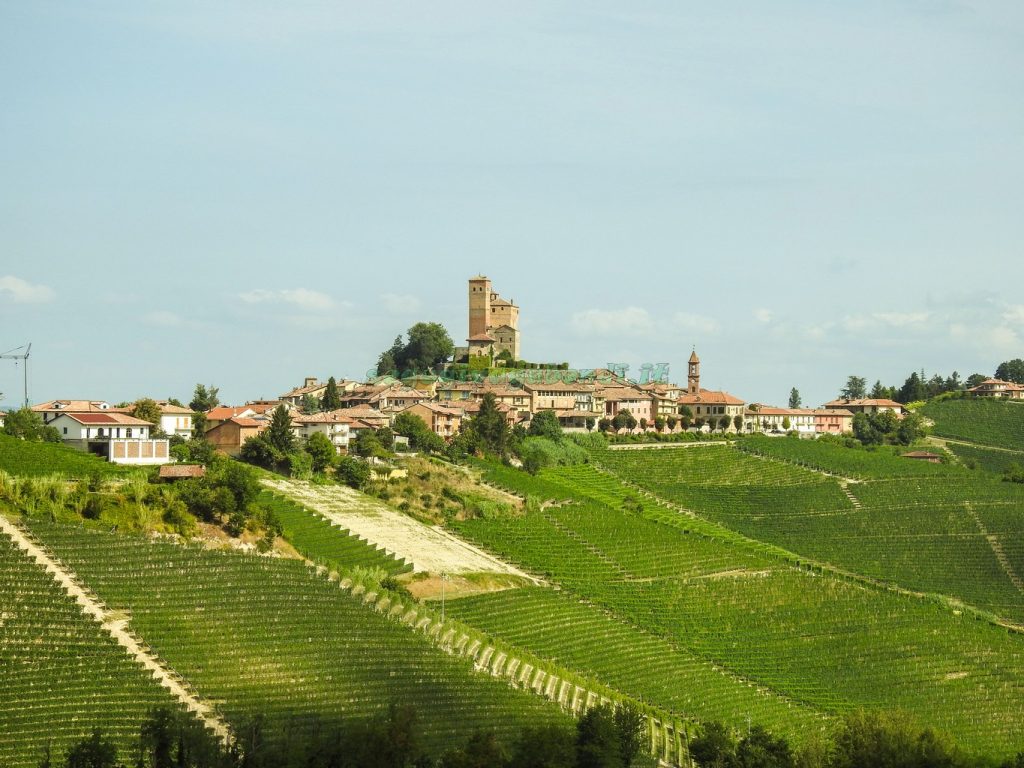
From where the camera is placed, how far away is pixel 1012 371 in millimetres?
141625

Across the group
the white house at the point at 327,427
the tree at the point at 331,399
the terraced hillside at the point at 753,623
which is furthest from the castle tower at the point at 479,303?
the terraced hillside at the point at 753,623

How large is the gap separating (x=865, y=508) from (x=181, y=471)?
3856cm

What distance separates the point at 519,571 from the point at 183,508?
1543cm

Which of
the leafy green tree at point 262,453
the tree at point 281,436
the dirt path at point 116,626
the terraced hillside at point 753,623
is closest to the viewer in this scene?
the dirt path at point 116,626

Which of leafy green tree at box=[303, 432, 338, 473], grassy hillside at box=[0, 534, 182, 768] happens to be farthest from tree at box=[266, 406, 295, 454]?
grassy hillside at box=[0, 534, 182, 768]

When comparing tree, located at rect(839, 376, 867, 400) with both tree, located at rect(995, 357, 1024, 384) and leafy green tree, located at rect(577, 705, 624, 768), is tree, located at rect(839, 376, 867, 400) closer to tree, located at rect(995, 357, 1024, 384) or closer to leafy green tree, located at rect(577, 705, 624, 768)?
tree, located at rect(995, 357, 1024, 384)

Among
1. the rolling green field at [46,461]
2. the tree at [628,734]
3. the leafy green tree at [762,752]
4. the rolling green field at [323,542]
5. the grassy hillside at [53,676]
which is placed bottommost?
the leafy green tree at [762,752]

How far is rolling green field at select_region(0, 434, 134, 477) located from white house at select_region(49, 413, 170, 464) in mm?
1629

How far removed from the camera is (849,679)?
6006cm

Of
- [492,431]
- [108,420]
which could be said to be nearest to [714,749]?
[108,420]

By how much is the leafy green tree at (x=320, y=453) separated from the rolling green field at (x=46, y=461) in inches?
422

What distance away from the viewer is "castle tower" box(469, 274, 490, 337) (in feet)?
392

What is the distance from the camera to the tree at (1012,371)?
141125 mm

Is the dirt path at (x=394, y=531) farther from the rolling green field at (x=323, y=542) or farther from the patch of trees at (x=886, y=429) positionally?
the patch of trees at (x=886, y=429)
